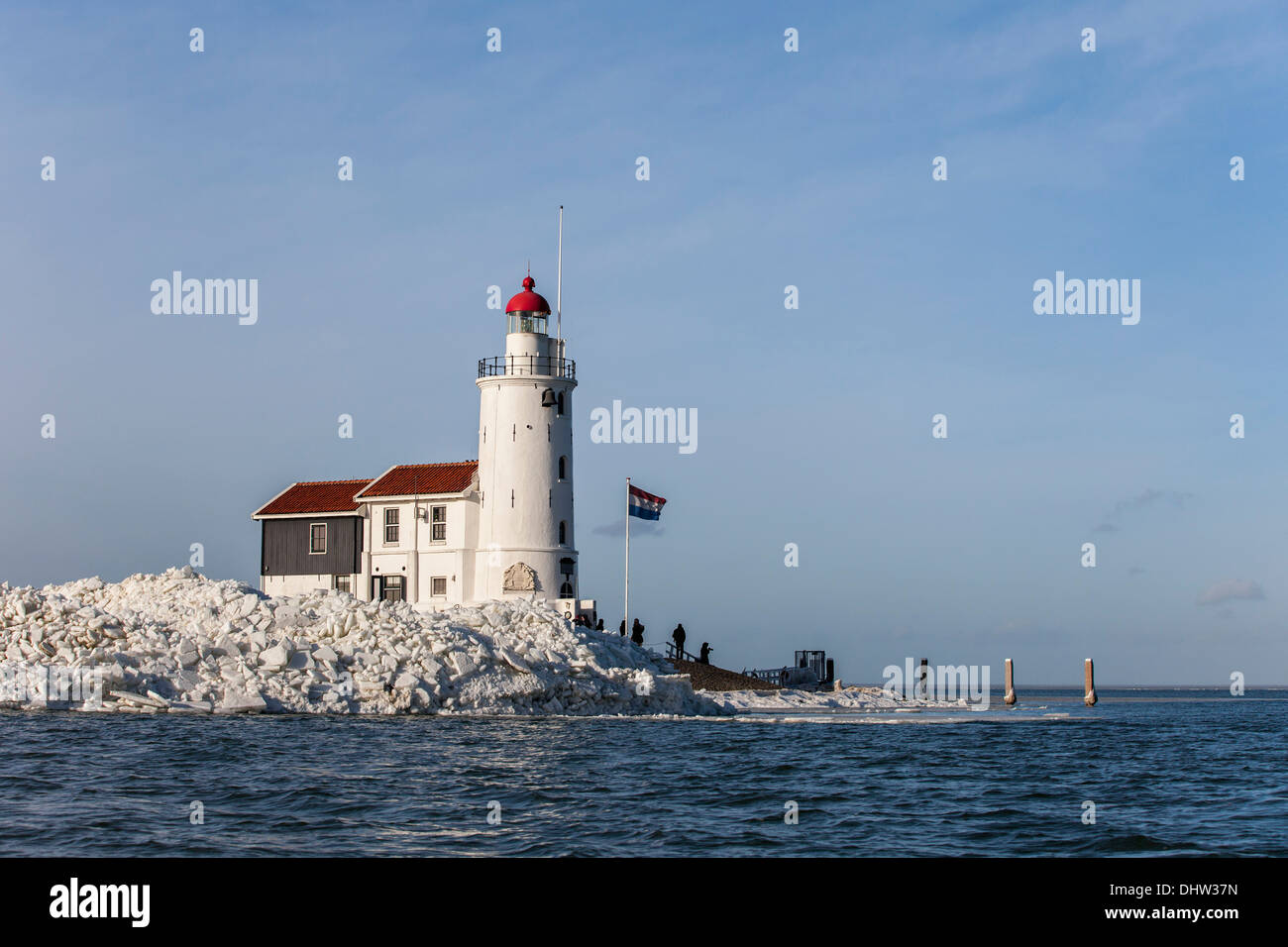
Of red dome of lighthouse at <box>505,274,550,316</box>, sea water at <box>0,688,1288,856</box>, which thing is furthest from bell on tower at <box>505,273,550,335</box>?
sea water at <box>0,688,1288,856</box>

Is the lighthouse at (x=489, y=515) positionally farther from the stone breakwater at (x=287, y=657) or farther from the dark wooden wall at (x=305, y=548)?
the stone breakwater at (x=287, y=657)

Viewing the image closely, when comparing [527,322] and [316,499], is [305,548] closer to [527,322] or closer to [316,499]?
[316,499]

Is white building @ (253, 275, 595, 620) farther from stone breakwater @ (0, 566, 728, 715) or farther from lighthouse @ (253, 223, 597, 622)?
stone breakwater @ (0, 566, 728, 715)

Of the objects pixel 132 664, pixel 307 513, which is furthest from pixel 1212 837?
pixel 307 513

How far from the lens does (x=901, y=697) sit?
6088cm

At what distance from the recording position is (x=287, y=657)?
31.5 m

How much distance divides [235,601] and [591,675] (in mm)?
9927

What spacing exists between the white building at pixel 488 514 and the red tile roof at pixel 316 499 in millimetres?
142

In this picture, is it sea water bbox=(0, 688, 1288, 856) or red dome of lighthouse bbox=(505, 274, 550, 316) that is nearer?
sea water bbox=(0, 688, 1288, 856)

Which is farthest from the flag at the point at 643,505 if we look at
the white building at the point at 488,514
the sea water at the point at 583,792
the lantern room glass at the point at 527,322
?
the sea water at the point at 583,792

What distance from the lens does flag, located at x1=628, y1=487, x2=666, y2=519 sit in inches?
1843

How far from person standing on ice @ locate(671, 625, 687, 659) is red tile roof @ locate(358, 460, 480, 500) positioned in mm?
10523

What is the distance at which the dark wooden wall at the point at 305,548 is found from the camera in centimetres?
4994
